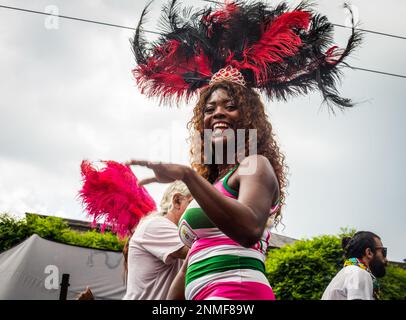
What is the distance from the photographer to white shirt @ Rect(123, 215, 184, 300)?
2.16 m

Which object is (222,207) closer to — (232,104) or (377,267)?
(232,104)

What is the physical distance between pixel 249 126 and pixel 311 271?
6.07 meters

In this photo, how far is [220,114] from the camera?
163 centimetres

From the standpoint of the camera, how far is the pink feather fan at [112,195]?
236cm

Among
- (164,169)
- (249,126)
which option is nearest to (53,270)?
(249,126)

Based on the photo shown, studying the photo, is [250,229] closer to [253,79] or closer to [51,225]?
[253,79]

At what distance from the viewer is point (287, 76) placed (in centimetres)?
196

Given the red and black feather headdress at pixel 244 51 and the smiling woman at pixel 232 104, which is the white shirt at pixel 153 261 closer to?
the smiling woman at pixel 232 104

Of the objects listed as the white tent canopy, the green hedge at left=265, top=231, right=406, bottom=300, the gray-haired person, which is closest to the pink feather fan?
the gray-haired person

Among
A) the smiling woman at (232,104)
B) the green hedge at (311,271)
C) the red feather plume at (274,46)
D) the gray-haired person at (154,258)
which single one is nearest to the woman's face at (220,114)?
the smiling woman at (232,104)

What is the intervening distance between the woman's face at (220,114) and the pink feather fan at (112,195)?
0.79 m
